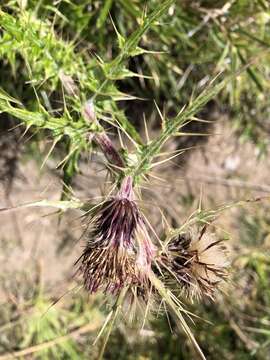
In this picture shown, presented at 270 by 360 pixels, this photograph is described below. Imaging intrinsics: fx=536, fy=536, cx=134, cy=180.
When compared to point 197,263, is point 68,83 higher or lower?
higher

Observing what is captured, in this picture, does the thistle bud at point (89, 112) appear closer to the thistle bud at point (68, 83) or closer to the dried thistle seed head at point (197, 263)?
the thistle bud at point (68, 83)

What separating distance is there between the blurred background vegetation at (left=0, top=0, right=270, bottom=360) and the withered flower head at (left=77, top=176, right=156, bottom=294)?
790 mm

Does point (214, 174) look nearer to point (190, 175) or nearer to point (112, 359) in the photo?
point (190, 175)

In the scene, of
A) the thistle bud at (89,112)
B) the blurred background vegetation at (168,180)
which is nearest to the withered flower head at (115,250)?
the thistle bud at (89,112)

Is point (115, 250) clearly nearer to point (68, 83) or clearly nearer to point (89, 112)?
point (89, 112)

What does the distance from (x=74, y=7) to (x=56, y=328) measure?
1.52m

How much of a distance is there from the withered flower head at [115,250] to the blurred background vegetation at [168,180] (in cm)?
79

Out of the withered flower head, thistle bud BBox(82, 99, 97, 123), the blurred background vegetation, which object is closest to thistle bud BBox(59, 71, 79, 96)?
thistle bud BBox(82, 99, 97, 123)

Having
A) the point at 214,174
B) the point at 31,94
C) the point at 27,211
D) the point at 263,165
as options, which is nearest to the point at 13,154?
the point at 27,211

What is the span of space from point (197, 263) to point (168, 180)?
152cm

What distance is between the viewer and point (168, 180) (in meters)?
2.75

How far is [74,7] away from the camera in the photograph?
71.3 inches

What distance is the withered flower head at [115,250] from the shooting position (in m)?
1.21

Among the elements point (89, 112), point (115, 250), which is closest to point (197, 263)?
point (115, 250)
